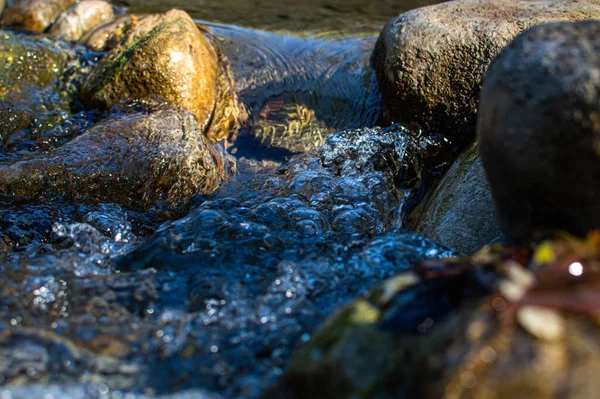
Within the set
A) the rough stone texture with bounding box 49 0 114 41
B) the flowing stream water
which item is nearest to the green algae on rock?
the rough stone texture with bounding box 49 0 114 41

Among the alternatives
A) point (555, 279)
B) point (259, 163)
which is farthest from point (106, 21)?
point (555, 279)

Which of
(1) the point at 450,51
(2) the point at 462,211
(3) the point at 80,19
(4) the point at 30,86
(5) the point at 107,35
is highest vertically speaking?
(1) the point at 450,51

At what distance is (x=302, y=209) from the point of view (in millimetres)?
3812

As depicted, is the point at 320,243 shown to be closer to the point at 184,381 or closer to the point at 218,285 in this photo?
the point at 218,285

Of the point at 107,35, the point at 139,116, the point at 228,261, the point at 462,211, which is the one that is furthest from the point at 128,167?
the point at 107,35

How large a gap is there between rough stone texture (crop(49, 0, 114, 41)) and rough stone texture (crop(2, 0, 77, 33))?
264 millimetres

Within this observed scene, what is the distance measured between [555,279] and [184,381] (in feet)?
4.35

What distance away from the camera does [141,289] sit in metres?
2.61

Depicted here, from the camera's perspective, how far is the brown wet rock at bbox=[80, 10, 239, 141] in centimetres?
508

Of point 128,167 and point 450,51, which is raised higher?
point 450,51

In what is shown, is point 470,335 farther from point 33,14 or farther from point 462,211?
point 33,14

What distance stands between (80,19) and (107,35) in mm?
748

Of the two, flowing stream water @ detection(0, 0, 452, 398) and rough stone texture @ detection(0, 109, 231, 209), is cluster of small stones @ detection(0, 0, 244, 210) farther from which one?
flowing stream water @ detection(0, 0, 452, 398)

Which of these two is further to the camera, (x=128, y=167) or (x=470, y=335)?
(x=128, y=167)
